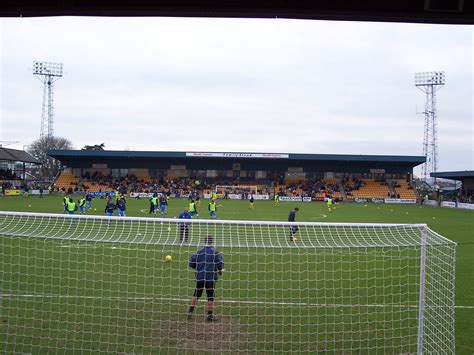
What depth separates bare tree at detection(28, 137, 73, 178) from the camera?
7938 centimetres

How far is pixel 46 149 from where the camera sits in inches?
3034

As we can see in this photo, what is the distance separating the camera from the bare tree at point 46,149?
260 ft

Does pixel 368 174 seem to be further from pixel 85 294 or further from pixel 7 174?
pixel 85 294

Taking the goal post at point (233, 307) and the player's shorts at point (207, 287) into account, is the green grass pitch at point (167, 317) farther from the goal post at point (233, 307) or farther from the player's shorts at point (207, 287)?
the player's shorts at point (207, 287)

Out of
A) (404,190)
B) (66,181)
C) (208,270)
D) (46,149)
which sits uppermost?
(46,149)

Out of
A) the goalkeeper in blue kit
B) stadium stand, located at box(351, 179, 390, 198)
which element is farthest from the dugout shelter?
the goalkeeper in blue kit

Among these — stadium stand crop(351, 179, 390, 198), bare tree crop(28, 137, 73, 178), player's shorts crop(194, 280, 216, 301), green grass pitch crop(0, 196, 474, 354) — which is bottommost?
green grass pitch crop(0, 196, 474, 354)

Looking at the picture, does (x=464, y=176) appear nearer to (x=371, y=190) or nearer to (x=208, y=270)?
(x=371, y=190)

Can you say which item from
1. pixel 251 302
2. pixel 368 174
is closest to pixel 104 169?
pixel 368 174

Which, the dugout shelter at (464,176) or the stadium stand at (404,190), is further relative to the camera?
the stadium stand at (404,190)

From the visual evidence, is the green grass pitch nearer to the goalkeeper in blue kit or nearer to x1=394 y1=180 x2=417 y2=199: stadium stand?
the goalkeeper in blue kit

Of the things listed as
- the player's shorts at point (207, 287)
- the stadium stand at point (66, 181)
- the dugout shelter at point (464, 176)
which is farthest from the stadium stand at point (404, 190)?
the player's shorts at point (207, 287)

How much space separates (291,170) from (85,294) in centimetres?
5656

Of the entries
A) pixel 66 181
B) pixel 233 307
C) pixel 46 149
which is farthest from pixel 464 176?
pixel 46 149
